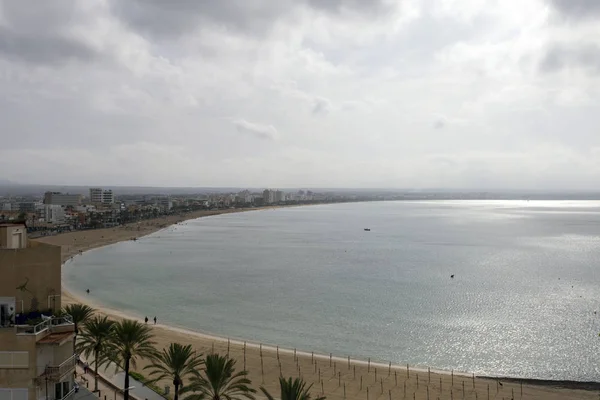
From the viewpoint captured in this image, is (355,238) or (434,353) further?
(355,238)

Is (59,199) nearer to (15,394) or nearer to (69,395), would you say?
(69,395)

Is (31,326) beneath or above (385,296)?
above

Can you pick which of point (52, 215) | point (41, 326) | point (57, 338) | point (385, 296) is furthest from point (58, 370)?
A: point (52, 215)

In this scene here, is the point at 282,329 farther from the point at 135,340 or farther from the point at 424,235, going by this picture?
the point at 424,235

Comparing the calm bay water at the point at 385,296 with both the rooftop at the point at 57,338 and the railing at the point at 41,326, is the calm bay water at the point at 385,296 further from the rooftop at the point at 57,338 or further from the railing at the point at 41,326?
the rooftop at the point at 57,338

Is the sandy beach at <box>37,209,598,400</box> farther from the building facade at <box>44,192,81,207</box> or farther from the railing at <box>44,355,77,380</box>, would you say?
the building facade at <box>44,192,81,207</box>

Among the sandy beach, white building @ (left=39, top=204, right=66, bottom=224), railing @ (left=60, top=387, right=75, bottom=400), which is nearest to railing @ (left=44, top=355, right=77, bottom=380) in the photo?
railing @ (left=60, top=387, right=75, bottom=400)

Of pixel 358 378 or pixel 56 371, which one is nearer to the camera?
pixel 56 371

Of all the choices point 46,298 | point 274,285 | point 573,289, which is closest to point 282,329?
point 274,285
